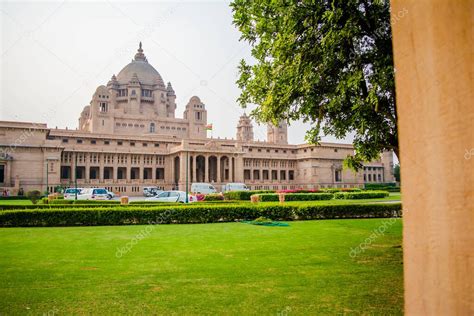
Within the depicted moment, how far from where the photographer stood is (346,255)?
9.87 meters

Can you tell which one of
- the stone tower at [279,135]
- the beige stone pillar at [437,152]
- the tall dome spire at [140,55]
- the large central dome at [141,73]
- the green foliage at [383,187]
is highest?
the tall dome spire at [140,55]

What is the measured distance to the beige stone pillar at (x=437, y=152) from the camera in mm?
1197

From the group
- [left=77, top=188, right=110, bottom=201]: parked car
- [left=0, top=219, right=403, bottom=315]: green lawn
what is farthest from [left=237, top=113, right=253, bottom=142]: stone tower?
[left=0, top=219, right=403, bottom=315]: green lawn

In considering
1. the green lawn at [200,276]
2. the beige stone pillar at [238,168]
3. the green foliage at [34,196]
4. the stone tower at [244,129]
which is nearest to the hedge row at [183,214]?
the green lawn at [200,276]

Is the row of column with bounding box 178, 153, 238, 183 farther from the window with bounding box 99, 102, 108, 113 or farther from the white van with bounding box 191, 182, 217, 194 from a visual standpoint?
the window with bounding box 99, 102, 108, 113

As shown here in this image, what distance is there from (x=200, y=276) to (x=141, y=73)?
256 ft

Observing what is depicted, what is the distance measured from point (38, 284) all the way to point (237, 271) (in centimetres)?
401

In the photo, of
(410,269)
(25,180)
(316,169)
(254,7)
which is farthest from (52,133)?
(410,269)

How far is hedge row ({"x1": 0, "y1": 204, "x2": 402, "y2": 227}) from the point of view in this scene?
56.1ft

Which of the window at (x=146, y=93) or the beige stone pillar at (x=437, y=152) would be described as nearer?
the beige stone pillar at (x=437, y=152)

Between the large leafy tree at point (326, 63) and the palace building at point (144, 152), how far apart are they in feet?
114

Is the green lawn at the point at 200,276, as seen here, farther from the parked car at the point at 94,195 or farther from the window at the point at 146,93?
the window at the point at 146,93

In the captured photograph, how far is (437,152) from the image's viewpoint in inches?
49.5

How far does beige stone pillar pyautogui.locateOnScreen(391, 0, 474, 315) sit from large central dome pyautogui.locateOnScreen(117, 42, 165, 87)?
3184 inches
